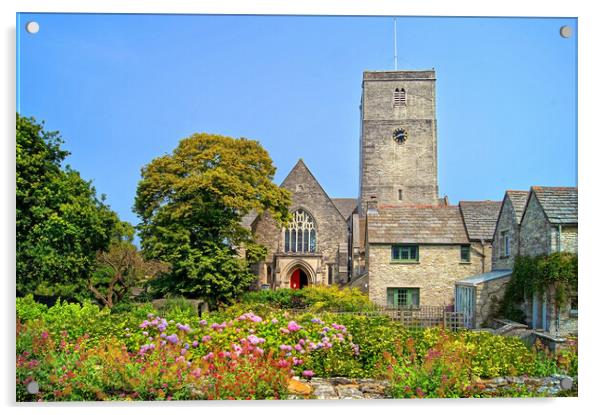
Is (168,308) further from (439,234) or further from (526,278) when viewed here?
(439,234)

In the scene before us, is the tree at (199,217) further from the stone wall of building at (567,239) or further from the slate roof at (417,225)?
the stone wall of building at (567,239)

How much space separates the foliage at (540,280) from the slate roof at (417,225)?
551 cm

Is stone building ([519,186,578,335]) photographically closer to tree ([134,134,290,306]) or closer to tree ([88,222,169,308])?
tree ([134,134,290,306])

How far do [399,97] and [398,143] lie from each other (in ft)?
9.58

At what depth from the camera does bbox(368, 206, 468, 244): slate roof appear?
18203 millimetres

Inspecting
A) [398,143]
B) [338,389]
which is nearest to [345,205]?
[398,143]

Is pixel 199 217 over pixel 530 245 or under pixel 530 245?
over

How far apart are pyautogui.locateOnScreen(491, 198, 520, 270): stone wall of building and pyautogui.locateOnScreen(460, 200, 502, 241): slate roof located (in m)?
2.13

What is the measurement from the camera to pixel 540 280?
31.1 ft

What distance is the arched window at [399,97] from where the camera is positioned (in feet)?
114

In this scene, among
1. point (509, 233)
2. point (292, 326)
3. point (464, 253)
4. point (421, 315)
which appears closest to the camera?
point (292, 326)

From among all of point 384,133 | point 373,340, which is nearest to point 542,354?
point 373,340

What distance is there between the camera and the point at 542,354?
27.0 feet

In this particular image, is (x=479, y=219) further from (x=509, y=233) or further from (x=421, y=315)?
(x=421, y=315)
